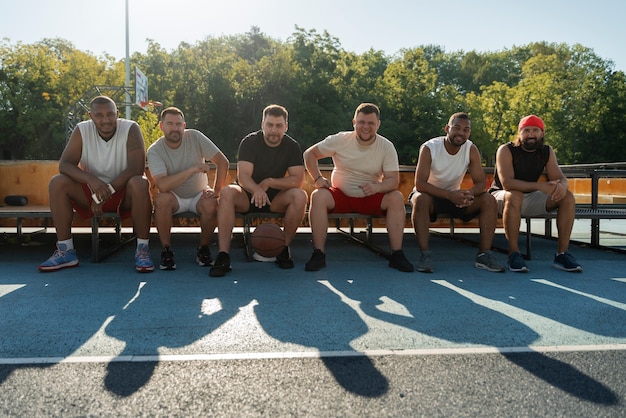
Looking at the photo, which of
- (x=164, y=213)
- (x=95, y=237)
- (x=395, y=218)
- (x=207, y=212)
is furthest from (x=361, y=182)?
(x=95, y=237)

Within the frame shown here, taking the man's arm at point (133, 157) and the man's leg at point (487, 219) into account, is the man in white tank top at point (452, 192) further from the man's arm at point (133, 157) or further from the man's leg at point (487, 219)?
the man's arm at point (133, 157)

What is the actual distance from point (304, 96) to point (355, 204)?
26220mm

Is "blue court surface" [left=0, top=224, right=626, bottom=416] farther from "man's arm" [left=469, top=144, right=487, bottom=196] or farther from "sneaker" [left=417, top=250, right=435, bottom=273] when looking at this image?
"man's arm" [left=469, top=144, right=487, bottom=196]

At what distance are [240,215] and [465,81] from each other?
179 ft

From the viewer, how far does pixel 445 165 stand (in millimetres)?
4797

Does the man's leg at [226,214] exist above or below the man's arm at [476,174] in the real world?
below

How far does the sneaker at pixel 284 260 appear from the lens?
4.42 metres

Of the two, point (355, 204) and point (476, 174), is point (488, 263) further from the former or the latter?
point (355, 204)

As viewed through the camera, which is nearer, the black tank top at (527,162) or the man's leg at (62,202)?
the man's leg at (62,202)

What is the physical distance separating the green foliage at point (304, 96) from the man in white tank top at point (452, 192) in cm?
2384

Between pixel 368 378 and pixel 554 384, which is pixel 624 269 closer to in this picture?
pixel 554 384

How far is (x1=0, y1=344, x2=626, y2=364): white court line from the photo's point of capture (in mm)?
2180

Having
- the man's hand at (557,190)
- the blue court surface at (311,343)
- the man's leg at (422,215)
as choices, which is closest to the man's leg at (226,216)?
the blue court surface at (311,343)

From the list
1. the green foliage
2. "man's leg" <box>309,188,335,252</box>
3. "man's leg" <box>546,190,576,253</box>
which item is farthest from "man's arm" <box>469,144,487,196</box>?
the green foliage
